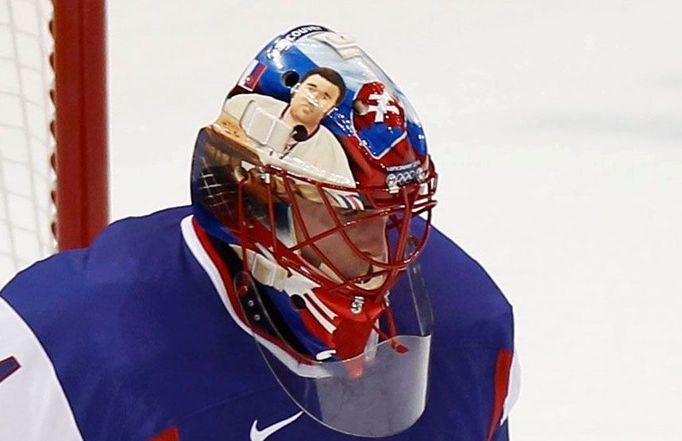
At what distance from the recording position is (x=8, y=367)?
126 centimetres

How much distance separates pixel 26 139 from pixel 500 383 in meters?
0.93

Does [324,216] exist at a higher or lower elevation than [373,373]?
higher

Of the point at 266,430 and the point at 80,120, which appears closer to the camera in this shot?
the point at 266,430

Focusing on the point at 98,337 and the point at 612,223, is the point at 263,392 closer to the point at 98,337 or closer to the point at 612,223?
the point at 98,337

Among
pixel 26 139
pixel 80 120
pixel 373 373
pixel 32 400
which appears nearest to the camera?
pixel 32 400

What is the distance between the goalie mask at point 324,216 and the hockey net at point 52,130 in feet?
1.39

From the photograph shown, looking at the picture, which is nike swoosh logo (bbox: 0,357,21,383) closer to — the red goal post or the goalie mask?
the goalie mask

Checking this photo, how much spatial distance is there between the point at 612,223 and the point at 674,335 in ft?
1.84

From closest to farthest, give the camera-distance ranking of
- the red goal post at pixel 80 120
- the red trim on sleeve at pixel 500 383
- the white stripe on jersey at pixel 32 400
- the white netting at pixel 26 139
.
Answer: the white stripe on jersey at pixel 32 400 → the red trim on sleeve at pixel 500 383 → the red goal post at pixel 80 120 → the white netting at pixel 26 139

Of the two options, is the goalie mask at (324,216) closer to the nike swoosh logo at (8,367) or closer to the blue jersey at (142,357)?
the blue jersey at (142,357)

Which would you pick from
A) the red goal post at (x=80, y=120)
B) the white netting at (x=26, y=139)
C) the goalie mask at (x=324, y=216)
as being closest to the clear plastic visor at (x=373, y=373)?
the goalie mask at (x=324, y=216)

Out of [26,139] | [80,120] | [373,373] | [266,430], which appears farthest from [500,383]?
[26,139]

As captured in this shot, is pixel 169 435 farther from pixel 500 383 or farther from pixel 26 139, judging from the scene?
pixel 26 139

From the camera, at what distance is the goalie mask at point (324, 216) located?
4.21 ft
